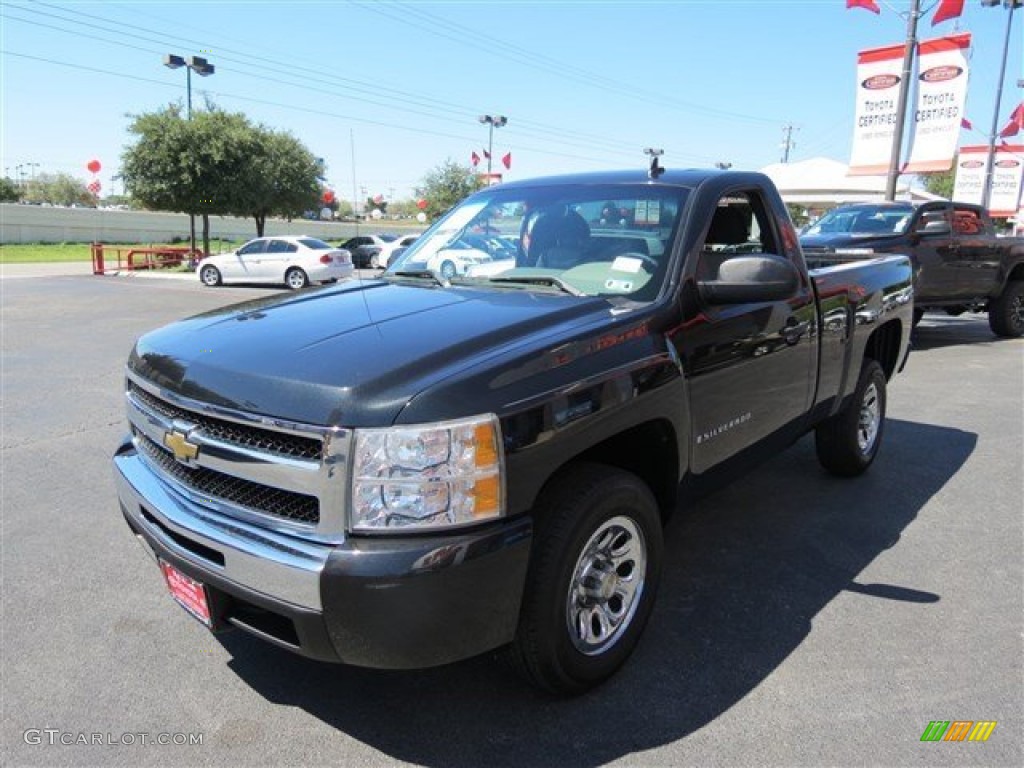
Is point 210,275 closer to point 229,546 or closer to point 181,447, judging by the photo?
point 181,447

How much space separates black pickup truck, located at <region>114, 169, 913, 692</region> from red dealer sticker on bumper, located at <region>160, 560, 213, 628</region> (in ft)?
0.03

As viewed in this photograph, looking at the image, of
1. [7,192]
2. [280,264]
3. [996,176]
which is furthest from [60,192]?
[996,176]

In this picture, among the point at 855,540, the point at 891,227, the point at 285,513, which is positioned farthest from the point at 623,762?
the point at 891,227

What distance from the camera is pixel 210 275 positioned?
22.7 meters

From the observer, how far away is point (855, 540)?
13.7 ft

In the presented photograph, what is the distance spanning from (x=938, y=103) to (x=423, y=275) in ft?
52.5

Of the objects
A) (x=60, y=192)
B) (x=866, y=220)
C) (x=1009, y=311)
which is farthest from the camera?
(x=60, y=192)

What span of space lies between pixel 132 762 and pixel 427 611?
3.97ft

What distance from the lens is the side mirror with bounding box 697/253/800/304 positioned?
303 centimetres

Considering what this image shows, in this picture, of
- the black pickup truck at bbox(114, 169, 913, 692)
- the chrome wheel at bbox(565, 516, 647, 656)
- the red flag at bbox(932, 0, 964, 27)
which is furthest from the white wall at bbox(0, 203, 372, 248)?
the chrome wheel at bbox(565, 516, 647, 656)

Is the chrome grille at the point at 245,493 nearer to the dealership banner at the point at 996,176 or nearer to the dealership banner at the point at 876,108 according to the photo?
the dealership banner at the point at 876,108

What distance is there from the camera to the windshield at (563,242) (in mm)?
3240

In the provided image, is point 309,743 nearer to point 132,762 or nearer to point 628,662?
point 132,762

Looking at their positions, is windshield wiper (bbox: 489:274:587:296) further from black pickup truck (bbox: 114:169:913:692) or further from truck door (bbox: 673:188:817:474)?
truck door (bbox: 673:188:817:474)
